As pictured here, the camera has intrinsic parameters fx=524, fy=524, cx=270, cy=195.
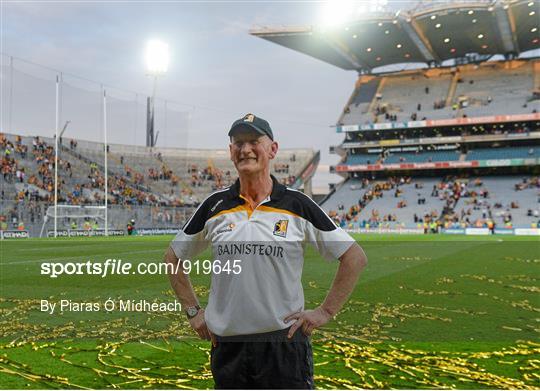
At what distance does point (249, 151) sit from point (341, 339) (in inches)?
178

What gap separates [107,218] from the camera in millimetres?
41969

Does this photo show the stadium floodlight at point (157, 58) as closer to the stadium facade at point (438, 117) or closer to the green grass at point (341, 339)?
the stadium facade at point (438, 117)

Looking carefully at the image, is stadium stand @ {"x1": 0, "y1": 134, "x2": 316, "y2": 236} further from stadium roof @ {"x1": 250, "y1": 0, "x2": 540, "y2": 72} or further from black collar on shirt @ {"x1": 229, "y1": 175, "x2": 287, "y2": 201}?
black collar on shirt @ {"x1": 229, "y1": 175, "x2": 287, "y2": 201}

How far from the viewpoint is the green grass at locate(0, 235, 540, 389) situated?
530 centimetres

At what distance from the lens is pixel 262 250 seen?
3080 mm

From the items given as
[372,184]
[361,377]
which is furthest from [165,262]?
[372,184]

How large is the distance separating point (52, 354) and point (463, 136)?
64.3 metres

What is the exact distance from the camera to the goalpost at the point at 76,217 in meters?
37.8

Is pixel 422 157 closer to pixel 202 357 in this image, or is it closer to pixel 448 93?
pixel 448 93

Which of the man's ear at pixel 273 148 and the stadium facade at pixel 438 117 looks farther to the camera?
the stadium facade at pixel 438 117

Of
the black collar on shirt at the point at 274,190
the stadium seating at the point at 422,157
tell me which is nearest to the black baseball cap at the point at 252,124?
the black collar on shirt at the point at 274,190

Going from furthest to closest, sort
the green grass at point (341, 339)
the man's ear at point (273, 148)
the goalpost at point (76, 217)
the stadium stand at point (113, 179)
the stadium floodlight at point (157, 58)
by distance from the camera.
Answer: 1. the stadium floodlight at point (157, 58)
2. the stadium stand at point (113, 179)
3. the goalpost at point (76, 217)
4. the green grass at point (341, 339)
5. the man's ear at point (273, 148)

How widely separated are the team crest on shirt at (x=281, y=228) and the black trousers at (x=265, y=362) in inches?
22.6

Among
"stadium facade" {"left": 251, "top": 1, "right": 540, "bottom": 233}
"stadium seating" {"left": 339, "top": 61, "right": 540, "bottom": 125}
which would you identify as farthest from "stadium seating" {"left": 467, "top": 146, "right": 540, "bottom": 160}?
"stadium seating" {"left": 339, "top": 61, "right": 540, "bottom": 125}
